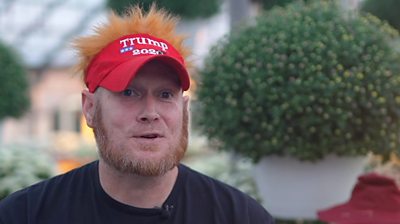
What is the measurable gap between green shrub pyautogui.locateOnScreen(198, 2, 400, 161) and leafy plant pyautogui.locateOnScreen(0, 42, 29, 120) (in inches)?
288

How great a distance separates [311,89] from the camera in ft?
15.7

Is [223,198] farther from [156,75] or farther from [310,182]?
[310,182]

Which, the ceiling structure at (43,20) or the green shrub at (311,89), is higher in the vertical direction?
the ceiling structure at (43,20)

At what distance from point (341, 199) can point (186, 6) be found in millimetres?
7134

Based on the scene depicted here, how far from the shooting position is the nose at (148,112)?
208 centimetres

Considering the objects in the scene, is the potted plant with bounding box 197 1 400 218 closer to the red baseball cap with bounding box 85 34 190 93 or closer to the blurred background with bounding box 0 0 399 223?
the blurred background with bounding box 0 0 399 223

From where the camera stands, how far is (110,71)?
2.15m

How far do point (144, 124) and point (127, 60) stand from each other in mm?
198

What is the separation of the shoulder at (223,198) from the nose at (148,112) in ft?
1.04

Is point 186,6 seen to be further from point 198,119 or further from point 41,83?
point 41,83

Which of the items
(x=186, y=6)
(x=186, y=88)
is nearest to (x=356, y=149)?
(x=186, y=88)

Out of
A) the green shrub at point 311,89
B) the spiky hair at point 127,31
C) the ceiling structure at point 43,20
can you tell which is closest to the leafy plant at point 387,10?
the green shrub at point 311,89

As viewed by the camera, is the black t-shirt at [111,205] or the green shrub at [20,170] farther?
the green shrub at [20,170]

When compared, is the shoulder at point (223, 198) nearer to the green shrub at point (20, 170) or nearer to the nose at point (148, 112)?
the nose at point (148, 112)
